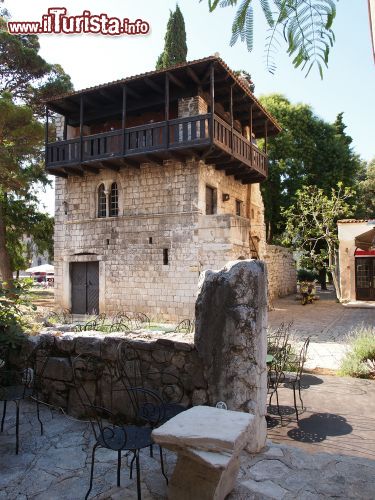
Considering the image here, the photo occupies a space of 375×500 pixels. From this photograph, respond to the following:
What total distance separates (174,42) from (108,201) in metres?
11.3

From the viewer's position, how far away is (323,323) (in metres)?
12.7

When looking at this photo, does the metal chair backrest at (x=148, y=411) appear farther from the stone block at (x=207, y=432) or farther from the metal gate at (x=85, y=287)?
the metal gate at (x=85, y=287)

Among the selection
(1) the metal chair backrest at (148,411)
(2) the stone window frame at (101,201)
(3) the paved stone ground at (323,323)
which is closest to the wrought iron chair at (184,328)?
(3) the paved stone ground at (323,323)

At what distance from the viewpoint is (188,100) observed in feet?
42.3

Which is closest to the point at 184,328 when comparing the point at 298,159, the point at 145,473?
the point at 145,473

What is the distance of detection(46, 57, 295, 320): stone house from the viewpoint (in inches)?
482

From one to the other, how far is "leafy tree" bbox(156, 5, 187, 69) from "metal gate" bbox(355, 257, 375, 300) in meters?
14.1

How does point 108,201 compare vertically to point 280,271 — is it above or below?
above

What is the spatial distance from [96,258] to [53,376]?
10117 millimetres

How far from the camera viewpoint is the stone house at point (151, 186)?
1223cm

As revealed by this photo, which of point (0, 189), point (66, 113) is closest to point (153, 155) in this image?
point (66, 113)

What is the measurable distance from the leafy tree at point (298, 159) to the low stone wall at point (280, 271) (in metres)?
2.80

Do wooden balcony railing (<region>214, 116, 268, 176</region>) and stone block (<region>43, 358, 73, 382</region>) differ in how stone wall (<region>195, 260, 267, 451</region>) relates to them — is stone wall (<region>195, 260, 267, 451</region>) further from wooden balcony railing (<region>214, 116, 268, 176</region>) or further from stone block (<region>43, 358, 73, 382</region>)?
wooden balcony railing (<region>214, 116, 268, 176</region>)

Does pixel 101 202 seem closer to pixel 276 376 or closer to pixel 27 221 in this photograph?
pixel 27 221
